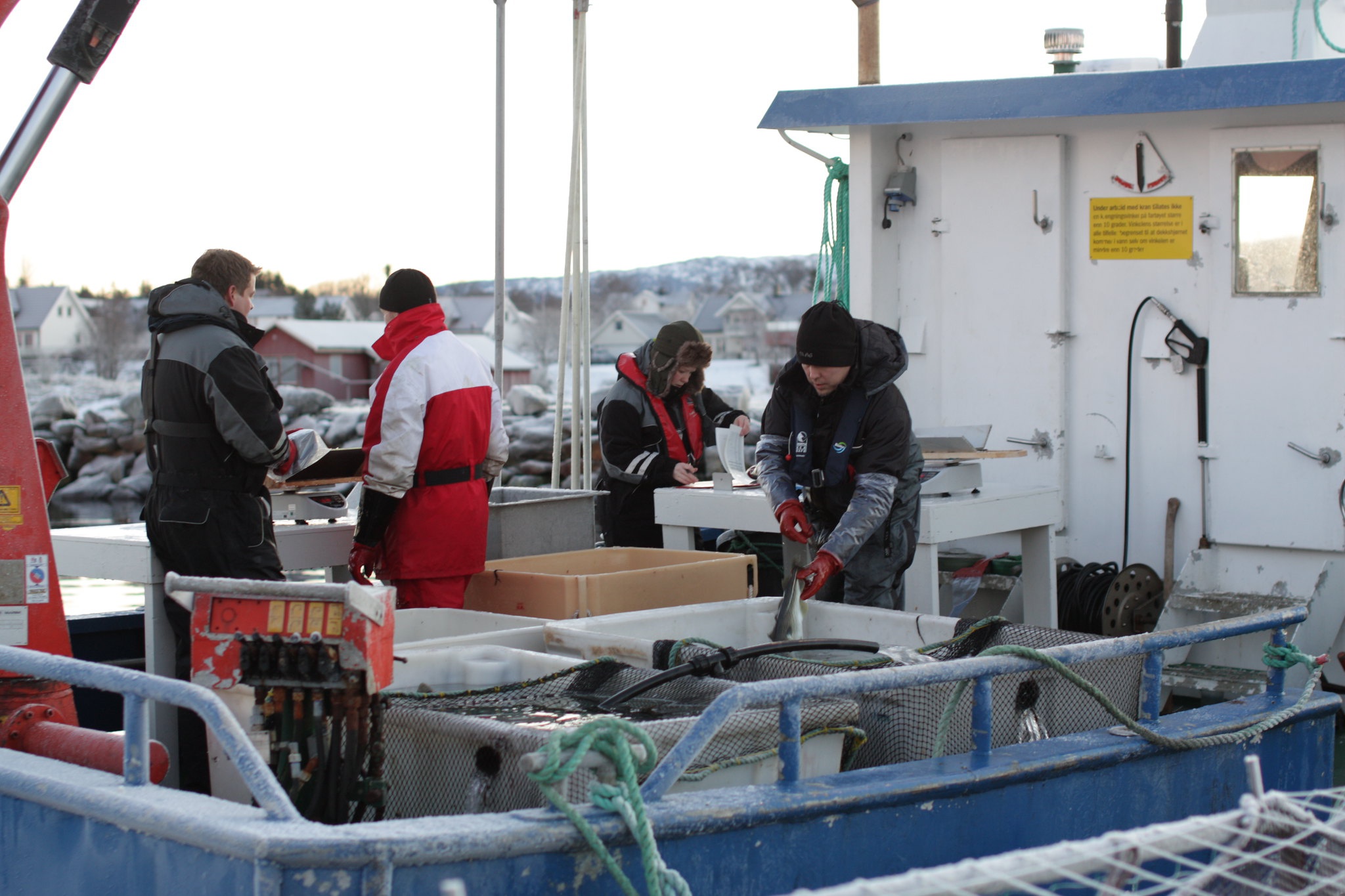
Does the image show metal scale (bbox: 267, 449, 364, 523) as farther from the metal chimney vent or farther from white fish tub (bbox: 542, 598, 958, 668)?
the metal chimney vent

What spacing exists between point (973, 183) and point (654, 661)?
4318mm

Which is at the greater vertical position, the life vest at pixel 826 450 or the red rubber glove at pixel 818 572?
the life vest at pixel 826 450

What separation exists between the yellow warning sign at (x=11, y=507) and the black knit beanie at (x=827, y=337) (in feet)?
8.02

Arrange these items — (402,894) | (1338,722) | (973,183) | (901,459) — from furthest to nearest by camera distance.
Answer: (973,183) → (1338,722) → (901,459) → (402,894)

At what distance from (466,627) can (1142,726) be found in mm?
2101

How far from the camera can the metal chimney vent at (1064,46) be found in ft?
22.9

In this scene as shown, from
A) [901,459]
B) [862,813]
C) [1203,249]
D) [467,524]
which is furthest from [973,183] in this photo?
[862,813]

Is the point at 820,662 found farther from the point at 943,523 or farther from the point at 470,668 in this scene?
the point at 943,523

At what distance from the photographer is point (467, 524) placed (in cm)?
502

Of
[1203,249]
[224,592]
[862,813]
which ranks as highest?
[1203,249]

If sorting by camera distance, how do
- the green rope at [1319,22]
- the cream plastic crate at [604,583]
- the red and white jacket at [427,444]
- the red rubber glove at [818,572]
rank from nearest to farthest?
1. the red rubber glove at [818,572]
2. the cream plastic crate at [604,583]
3. the red and white jacket at [427,444]
4. the green rope at [1319,22]

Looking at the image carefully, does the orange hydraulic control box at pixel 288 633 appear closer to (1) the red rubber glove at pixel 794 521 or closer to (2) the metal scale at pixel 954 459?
(1) the red rubber glove at pixel 794 521

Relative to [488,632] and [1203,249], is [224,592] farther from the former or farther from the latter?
[1203,249]

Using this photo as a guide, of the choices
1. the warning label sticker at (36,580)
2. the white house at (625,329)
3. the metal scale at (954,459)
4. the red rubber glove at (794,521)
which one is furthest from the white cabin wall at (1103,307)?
the white house at (625,329)
